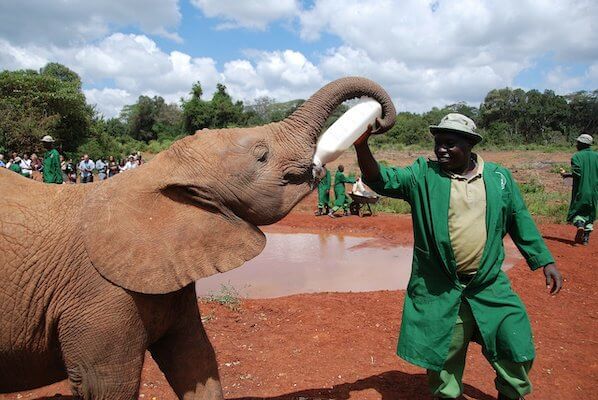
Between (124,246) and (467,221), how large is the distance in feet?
6.83

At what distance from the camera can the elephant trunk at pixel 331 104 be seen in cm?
286

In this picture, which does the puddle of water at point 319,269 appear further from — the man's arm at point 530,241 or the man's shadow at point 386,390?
the man's arm at point 530,241

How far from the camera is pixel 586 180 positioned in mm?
9906

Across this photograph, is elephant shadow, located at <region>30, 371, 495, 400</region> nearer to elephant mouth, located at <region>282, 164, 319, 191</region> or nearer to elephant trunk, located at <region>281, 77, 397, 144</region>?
elephant mouth, located at <region>282, 164, 319, 191</region>

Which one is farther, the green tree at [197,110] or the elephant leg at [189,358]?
the green tree at [197,110]

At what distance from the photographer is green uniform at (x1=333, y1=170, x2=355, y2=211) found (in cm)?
1541

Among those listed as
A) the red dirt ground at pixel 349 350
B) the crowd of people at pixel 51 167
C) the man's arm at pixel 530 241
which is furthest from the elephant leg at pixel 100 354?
the man's arm at pixel 530 241

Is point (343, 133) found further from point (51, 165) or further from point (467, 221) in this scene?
point (51, 165)

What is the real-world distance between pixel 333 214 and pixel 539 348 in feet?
35.6

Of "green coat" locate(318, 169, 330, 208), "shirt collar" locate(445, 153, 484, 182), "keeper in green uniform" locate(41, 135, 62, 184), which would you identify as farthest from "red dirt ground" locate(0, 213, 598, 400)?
"green coat" locate(318, 169, 330, 208)

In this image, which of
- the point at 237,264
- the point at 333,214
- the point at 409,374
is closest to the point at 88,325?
the point at 237,264

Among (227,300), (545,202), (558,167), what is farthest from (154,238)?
(558,167)

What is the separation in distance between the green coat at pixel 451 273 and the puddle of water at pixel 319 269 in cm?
426

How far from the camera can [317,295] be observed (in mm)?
6762
